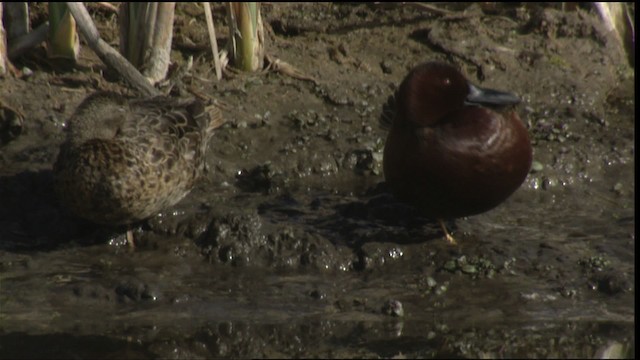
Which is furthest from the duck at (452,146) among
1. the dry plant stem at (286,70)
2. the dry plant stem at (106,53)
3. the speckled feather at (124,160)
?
the dry plant stem at (106,53)

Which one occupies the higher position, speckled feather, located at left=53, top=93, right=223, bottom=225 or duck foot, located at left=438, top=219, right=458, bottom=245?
speckled feather, located at left=53, top=93, right=223, bottom=225

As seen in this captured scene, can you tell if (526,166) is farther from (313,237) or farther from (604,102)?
(604,102)

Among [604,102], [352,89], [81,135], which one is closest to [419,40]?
[352,89]

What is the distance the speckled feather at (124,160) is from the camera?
6715 mm

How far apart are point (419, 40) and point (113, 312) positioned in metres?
3.47

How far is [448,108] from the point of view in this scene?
21.7ft

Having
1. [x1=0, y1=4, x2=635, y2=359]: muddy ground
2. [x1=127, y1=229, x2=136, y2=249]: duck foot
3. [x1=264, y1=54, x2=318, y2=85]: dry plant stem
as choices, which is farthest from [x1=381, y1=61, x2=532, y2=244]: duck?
[x1=264, y1=54, x2=318, y2=85]: dry plant stem

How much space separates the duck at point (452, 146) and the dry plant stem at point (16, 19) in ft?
9.18

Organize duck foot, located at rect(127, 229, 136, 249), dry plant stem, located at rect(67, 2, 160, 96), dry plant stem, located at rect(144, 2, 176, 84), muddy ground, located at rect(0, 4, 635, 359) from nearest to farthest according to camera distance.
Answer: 1. muddy ground, located at rect(0, 4, 635, 359)
2. duck foot, located at rect(127, 229, 136, 249)
3. dry plant stem, located at rect(67, 2, 160, 96)
4. dry plant stem, located at rect(144, 2, 176, 84)

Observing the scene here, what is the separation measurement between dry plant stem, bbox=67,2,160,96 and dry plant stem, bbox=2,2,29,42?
0.68 meters

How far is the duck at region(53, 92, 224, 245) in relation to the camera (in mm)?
6715

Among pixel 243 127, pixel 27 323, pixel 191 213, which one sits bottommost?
pixel 27 323

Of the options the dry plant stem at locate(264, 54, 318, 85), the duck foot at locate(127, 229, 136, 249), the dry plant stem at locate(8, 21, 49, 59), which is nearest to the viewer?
the duck foot at locate(127, 229, 136, 249)

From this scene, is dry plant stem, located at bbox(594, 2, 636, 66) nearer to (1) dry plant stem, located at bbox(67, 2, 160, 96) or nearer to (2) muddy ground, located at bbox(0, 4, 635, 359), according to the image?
(2) muddy ground, located at bbox(0, 4, 635, 359)
